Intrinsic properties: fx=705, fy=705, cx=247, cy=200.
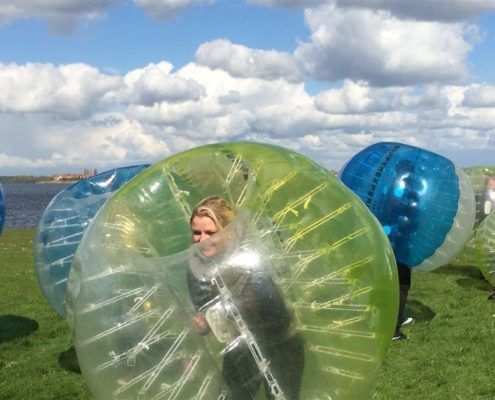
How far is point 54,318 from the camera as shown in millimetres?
10180

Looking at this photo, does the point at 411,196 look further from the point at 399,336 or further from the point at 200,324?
the point at 200,324

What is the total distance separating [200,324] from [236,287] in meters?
0.25

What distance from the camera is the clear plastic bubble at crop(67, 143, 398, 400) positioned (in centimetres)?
332

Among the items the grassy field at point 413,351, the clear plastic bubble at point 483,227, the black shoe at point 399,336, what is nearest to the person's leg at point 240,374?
the grassy field at point 413,351

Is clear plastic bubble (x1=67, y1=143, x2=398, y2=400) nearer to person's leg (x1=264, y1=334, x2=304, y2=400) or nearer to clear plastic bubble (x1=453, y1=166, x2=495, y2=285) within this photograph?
person's leg (x1=264, y1=334, x2=304, y2=400)

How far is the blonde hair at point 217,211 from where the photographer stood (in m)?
3.55

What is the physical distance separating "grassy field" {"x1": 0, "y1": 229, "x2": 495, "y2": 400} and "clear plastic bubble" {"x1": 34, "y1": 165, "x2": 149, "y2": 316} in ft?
2.85

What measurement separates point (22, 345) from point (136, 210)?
5.63 meters

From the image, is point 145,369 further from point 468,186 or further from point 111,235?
point 468,186

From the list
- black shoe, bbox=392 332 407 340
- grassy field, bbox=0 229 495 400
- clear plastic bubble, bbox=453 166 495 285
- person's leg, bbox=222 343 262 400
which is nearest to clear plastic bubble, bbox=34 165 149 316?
grassy field, bbox=0 229 495 400

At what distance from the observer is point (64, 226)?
22.0 feet

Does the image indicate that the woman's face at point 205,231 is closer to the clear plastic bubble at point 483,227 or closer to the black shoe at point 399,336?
the black shoe at point 399,336


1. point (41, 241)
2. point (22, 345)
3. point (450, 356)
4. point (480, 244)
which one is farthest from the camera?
point (480, 244)

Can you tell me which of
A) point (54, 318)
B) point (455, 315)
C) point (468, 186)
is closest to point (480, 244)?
point (455, 315)
